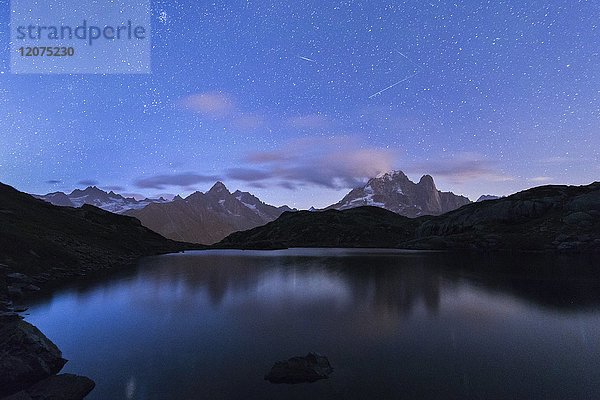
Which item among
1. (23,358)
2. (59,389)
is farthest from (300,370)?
(23,358)

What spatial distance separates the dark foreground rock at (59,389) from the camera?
15.0 meters

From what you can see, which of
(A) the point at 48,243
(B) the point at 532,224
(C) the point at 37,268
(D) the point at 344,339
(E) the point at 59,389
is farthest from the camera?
(B) the point at 532,224

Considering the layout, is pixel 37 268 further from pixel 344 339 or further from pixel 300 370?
pixel 300 370

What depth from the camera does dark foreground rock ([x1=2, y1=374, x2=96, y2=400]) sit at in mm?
15045

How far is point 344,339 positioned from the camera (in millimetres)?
25031

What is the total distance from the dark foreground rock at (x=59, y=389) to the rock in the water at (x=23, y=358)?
838 millimetres

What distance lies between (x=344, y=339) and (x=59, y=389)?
19.0 metres

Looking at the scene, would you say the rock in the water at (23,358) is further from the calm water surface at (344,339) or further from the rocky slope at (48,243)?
the rocky slope at (48,243)

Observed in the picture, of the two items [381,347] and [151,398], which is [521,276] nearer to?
[381,347]

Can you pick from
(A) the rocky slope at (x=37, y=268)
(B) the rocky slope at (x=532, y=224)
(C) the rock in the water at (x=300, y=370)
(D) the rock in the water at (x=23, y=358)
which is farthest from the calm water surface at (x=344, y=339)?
(B) the rocky slope at (x=532, y=224)

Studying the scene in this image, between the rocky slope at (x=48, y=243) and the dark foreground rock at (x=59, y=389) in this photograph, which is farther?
the rocky slope at (x=48, y=243)

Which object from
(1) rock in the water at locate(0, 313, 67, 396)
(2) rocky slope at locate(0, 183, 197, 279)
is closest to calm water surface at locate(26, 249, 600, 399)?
(1) rock in the water at locate(0, 313, 67, 396)

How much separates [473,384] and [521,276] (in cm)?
5588

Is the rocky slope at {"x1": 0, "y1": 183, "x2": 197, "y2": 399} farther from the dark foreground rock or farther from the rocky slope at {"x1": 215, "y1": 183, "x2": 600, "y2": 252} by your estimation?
the rocky slope at {"x1": 215, "y1": 183, "x2": 600, "y2": 252}
